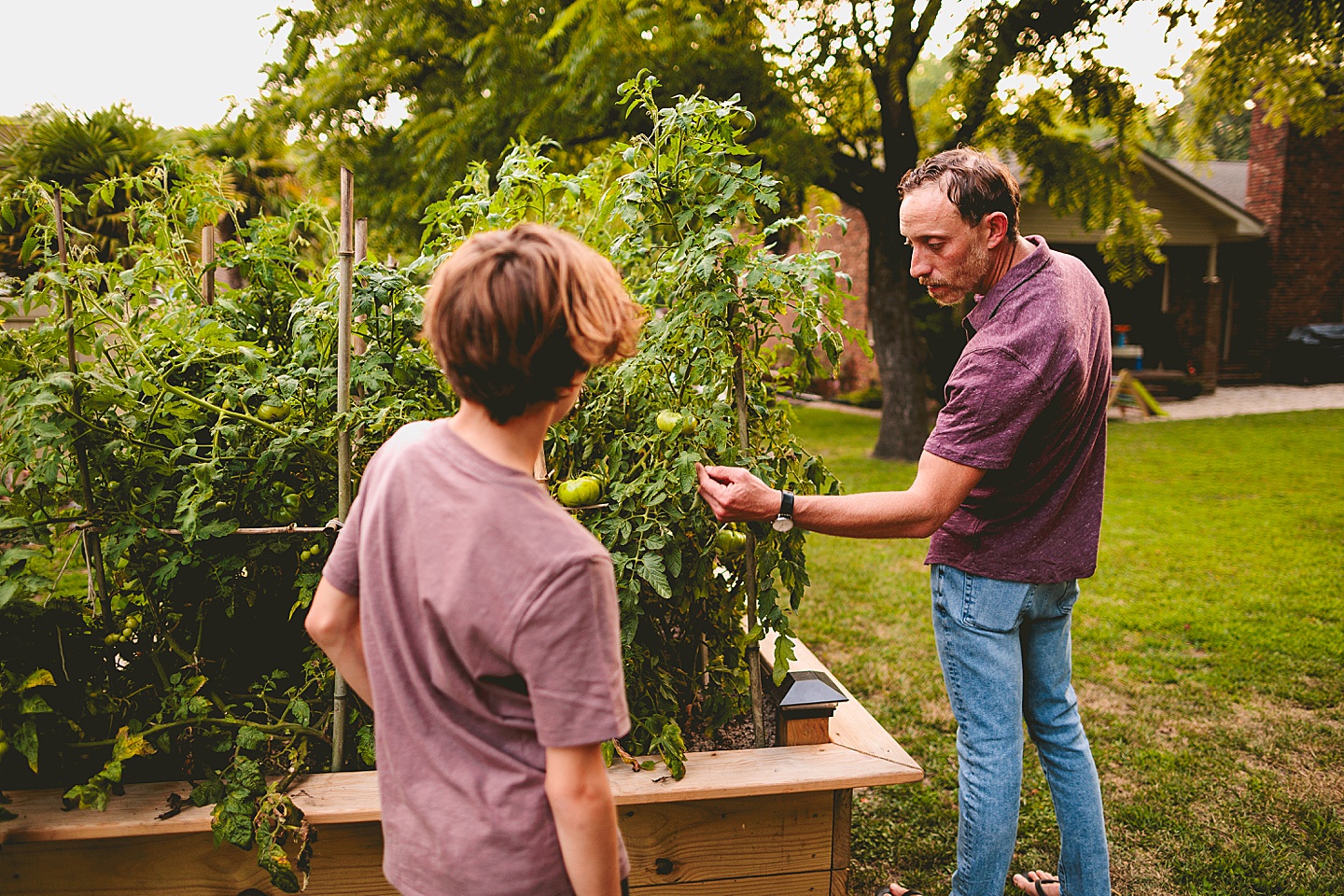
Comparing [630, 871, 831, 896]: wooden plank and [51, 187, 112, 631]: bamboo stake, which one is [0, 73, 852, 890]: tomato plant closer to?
[51, 187, 112, 631]: bamboo stake

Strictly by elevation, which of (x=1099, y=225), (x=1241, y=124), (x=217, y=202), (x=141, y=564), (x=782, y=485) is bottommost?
(x=141, y=564)

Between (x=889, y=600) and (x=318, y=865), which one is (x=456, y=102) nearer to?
(x=889, y=600)

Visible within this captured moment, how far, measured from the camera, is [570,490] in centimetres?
202

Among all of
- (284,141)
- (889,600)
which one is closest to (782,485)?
(889,600)

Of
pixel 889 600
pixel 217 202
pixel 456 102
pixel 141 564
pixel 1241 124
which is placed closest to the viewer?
pixel 141 564

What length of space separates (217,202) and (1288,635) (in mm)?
5566

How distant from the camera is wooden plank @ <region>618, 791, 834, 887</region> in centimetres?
211

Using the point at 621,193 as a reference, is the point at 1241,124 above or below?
above

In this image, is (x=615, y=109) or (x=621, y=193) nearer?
(x=621, y=193)

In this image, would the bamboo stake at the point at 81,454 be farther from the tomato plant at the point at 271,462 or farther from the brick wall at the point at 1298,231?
the brick wall at the point at 1298,231

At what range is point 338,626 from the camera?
1.42m

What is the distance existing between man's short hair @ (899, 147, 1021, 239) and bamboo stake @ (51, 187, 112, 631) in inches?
76.0

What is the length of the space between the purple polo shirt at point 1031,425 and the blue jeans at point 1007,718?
9 cm

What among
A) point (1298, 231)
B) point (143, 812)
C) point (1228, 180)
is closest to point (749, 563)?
point (143, 812)
